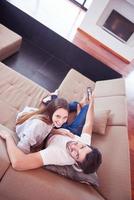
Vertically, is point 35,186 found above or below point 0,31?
above

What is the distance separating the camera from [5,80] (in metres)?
2.15

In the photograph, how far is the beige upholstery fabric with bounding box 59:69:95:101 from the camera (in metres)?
2.39

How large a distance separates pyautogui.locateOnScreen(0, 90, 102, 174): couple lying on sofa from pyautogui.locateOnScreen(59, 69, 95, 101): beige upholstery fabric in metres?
0.73

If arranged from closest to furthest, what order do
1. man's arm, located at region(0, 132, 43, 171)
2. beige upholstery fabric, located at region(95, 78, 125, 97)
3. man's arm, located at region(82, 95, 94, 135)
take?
man's arm, located at region(0, 132, 43, 171) < man's arm, located at region(82, 95, 94, 135) < beige upholstery fabric, located at region(95, 78, 125, 97)

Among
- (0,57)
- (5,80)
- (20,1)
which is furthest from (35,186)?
(20,1)

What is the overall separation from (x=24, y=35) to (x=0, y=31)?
2.58ft

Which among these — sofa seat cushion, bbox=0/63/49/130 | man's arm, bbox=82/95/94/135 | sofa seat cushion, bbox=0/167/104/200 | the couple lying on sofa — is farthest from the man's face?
sofa seat cushion, bbox=0/63/49/130

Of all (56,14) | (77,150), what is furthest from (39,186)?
(56,14)

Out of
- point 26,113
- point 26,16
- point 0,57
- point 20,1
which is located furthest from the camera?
point 20,1

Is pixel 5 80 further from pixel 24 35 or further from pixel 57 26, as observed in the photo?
pixel 57 26

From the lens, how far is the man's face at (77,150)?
1.26m

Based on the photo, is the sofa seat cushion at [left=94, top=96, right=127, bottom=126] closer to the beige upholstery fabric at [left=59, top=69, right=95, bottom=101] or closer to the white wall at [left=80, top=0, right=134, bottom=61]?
the beige upholstery fabric at [left=59, top=69, right=95, bottom=101]

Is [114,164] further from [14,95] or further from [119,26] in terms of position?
[119,26]

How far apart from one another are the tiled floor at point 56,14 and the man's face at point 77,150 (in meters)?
3.08
